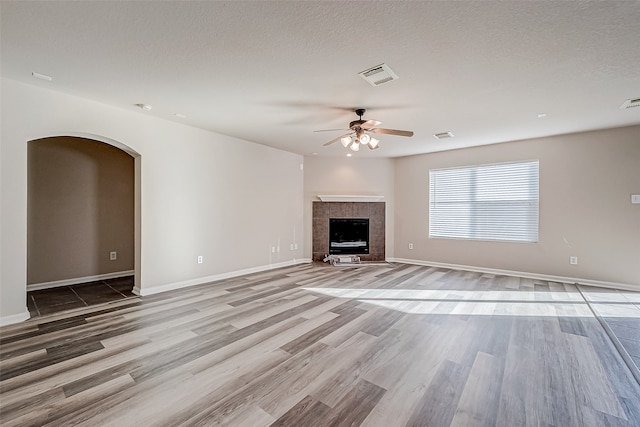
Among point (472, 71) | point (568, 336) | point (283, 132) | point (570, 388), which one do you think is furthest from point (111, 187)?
point (568, 336)

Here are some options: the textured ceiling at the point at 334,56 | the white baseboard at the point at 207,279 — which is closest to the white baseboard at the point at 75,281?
the white baseboard at the point at 207,279

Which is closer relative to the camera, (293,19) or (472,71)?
(293,19)

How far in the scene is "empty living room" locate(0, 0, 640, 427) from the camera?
1.83 meters

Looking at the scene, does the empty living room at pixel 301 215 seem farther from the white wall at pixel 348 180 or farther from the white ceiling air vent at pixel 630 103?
the white wall at pixel 348 180

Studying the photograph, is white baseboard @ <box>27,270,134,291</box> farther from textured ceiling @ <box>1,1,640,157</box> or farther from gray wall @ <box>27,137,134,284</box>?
textured ceiling @ <box>1,1,640,157</box>

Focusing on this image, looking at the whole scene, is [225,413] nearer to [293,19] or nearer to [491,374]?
[491,374]

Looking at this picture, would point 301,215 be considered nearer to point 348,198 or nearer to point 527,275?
point 348,198

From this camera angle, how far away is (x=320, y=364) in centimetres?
218

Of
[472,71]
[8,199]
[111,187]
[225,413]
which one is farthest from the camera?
[111,187]

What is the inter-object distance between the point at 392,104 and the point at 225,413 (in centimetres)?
345

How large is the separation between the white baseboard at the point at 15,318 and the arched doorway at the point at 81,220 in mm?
556

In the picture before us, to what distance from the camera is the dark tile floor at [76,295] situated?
343 centimetres

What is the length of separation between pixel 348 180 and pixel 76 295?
545 centimetres

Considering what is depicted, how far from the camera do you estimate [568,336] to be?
2.68 meters
